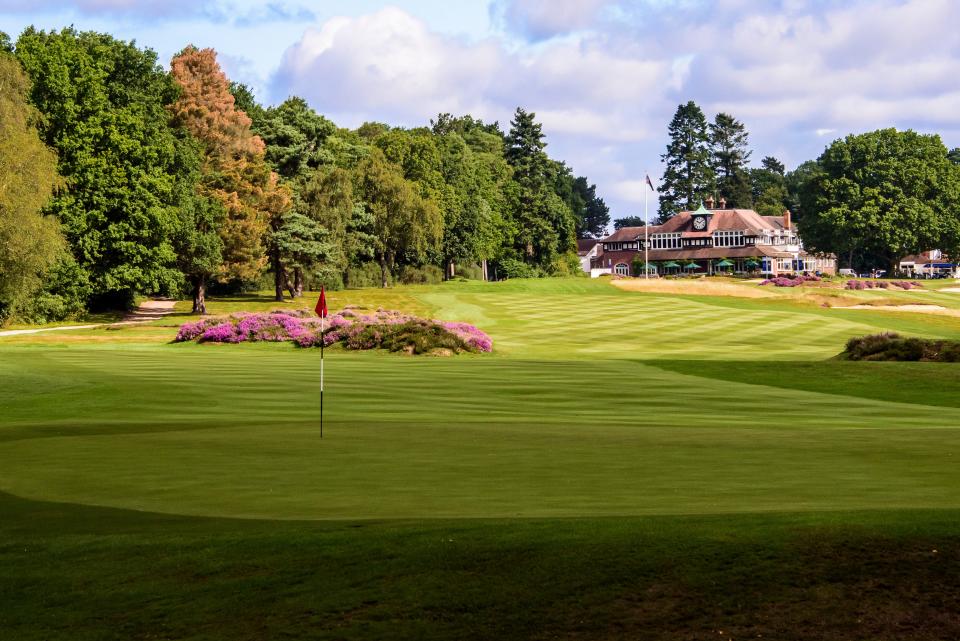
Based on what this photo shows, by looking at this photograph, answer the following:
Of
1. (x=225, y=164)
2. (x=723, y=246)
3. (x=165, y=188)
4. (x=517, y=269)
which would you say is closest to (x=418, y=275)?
(x=517, y=269)

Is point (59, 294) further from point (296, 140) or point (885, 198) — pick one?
point (885, 198)

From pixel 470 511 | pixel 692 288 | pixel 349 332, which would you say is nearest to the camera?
pixel 470 511

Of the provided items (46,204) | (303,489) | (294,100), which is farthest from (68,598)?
(294,100)

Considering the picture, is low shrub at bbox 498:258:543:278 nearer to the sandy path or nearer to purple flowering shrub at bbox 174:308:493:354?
the sandy path

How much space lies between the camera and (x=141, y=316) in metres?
79.1

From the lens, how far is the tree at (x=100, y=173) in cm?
6994

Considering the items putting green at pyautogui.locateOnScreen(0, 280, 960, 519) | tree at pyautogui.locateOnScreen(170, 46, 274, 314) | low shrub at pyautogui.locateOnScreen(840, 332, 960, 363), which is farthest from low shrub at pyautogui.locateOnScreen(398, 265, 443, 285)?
low shrub at pyautogui.locateOnScreen(840, 332, 960, 363)

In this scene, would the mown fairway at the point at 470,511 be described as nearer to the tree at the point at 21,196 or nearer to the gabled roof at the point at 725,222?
the tree at the point at 21,196

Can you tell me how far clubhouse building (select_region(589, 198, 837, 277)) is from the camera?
174 meters

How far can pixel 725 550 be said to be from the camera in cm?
889

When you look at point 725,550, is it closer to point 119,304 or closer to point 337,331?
point 337,331

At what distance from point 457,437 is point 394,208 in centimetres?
8555

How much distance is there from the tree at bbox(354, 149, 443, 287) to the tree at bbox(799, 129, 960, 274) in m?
74.8

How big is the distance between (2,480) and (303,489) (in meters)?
4.68
